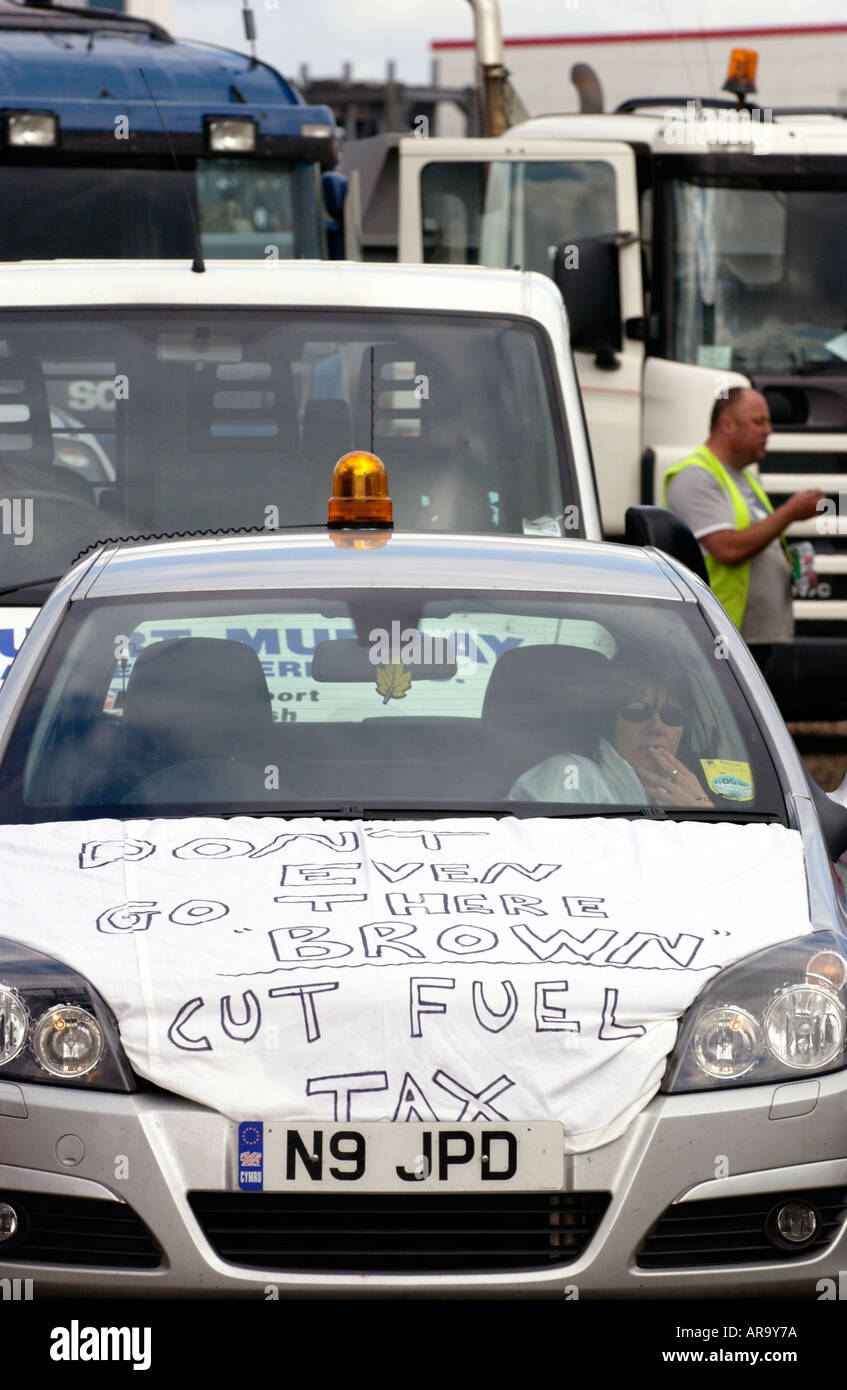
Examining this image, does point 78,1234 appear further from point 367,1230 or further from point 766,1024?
point 766,1024

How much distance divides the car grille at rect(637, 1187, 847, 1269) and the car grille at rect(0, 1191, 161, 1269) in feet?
2.33

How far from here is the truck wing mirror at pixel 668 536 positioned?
5.39 meters

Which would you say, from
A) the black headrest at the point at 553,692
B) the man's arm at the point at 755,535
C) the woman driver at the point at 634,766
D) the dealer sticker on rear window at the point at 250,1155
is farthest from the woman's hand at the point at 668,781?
the man's arm at the point at 755,535

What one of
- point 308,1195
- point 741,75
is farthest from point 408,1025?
point 741,75

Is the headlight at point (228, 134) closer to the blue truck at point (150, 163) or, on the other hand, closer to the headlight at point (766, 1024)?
the blue truck at point (150, 163)

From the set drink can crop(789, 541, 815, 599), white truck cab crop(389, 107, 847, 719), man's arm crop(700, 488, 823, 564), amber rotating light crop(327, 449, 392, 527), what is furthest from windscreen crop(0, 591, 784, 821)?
drink can crop(789, 541, 815, 599)

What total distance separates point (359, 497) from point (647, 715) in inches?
37.9

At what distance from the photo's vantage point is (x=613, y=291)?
28.3ft

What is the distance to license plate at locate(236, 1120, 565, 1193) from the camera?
3174mm

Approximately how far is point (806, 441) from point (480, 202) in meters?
1.90

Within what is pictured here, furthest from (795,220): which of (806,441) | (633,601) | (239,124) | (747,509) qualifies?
(633,601)

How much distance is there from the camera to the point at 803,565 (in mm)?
10961

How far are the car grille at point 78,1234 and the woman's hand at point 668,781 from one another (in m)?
1.30
